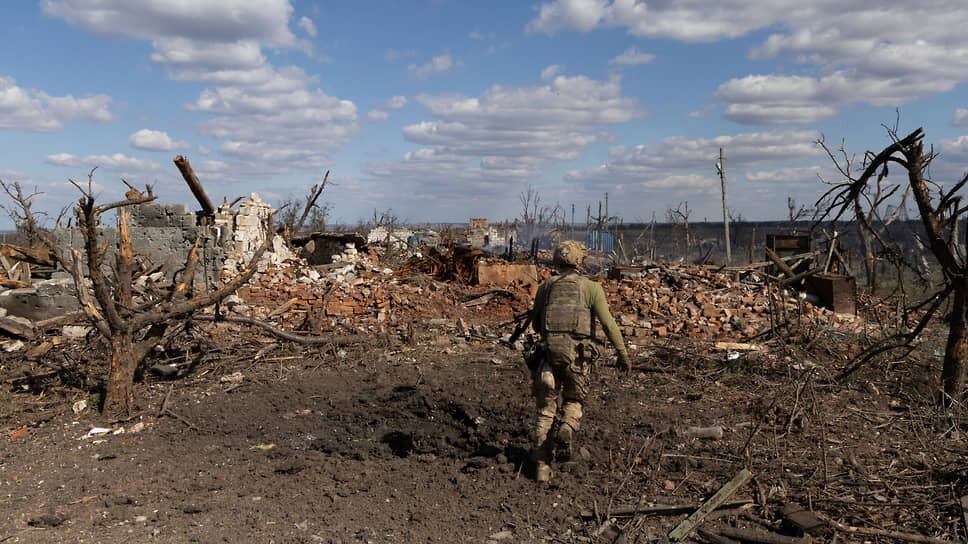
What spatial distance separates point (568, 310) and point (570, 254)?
417 mm

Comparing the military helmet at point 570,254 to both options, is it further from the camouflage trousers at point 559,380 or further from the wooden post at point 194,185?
the wooden post at point 194,185

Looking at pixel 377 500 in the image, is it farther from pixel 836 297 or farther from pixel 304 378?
pixel 836 297

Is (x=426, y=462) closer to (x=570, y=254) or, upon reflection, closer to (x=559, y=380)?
(x=559, y=380)

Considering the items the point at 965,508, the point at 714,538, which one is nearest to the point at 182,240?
the point at 714,538

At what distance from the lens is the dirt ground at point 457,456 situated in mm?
3654

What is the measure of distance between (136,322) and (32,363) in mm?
2087

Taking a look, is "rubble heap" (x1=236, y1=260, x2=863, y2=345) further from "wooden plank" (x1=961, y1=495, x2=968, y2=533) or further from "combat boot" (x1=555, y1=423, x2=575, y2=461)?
"wooden plank" (x1=961, y1=495, x2=968, y2=533)

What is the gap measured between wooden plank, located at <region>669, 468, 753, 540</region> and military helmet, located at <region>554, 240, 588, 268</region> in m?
1.77

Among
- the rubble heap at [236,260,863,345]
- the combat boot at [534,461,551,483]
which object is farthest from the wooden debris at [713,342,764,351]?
the combat boot at [534,461,551,483]

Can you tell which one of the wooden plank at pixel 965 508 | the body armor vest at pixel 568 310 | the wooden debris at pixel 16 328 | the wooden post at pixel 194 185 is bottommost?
the wooden plank at pixel 965 508

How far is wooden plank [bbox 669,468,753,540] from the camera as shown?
3.49 m

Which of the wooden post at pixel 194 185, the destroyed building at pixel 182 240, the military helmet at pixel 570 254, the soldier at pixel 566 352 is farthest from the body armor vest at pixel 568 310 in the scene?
the wooden post at pixel 194 185

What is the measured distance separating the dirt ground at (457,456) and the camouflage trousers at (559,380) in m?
0.35

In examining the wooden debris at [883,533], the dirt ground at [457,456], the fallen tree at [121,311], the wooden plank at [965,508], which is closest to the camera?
the wooden debris at [883,533]
